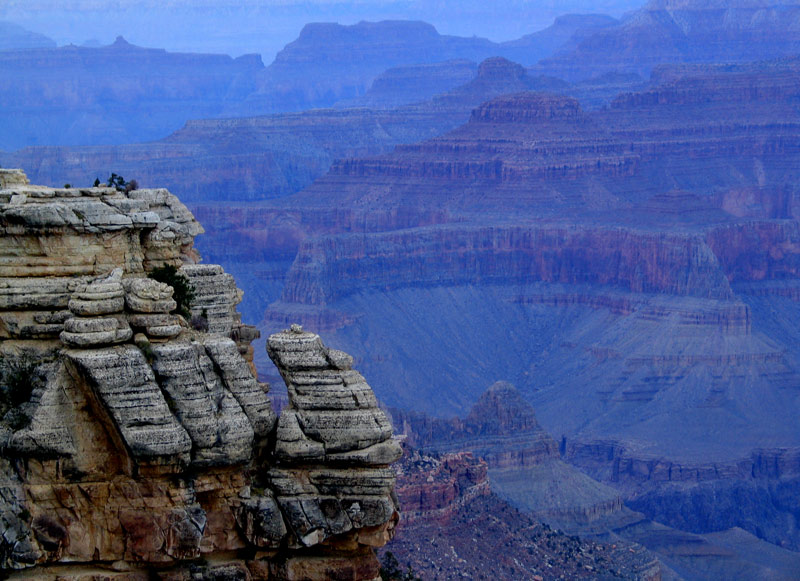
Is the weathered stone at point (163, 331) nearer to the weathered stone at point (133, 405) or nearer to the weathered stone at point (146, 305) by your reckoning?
the weathered stone at point (146, 305)

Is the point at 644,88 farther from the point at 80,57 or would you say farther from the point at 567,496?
the point at 567,496

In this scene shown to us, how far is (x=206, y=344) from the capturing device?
23.2 meters

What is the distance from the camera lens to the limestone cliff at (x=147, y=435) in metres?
22.5

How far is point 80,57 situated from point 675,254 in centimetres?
7576

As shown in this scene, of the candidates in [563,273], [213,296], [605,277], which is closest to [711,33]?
[563,273]

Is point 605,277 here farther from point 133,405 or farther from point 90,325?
point 133,405

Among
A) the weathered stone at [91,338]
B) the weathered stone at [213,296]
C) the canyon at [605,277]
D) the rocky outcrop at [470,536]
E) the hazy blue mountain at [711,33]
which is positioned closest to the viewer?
the weathered stone at [91,338]

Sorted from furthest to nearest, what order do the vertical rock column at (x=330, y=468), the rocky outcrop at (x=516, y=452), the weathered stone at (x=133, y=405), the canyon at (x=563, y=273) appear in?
the canyon at (x=563, y=273) → the rocky outcrop at (x=516, y=452) → the vertical rock column at (x=330, y=468) → the weathered stone at (x=133, y=405)

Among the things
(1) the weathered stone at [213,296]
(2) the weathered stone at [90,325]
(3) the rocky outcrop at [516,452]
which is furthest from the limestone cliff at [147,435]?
(3) the rocky outcrop at [516,452]

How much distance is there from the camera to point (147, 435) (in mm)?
22094

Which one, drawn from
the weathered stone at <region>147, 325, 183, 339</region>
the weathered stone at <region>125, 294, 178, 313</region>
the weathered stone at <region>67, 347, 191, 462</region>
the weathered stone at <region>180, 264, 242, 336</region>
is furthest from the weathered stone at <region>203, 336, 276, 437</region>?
the weathered stone at <region>180, 264, 242, 336</region>

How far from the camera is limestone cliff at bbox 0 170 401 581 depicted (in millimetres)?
22469

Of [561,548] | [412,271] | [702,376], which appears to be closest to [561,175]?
[412,271]

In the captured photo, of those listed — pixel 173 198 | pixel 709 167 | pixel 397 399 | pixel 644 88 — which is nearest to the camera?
pixel 173 198
